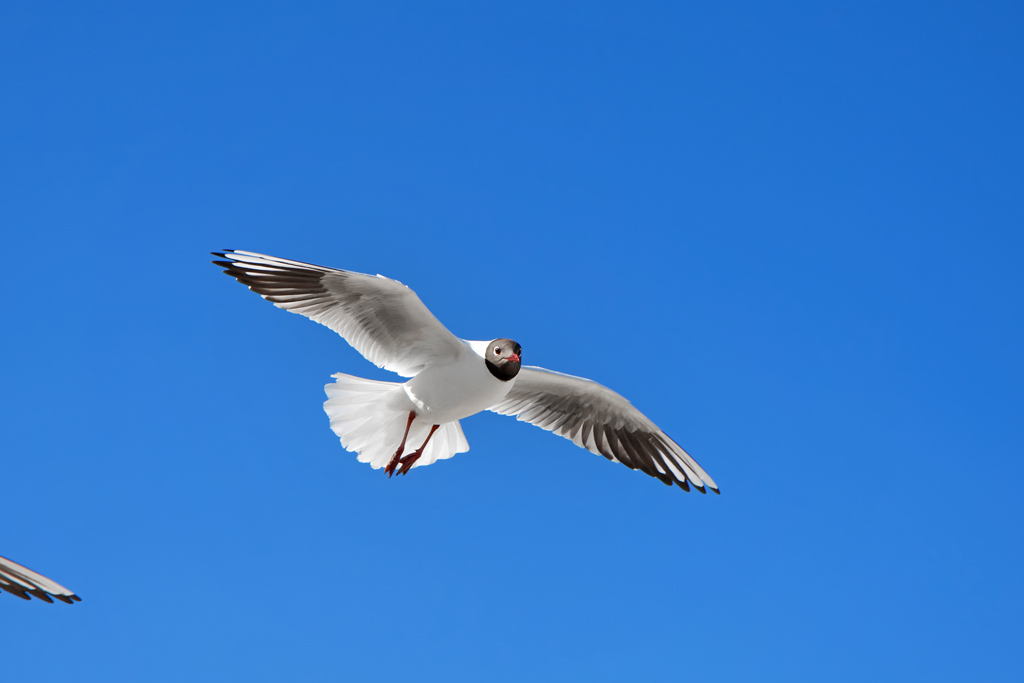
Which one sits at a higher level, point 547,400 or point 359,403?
point 547,400

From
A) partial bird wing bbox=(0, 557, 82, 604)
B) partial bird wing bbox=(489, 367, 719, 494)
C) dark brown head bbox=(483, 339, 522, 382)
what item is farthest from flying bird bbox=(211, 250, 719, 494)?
partial bird wing bbox=(0, 557, 82, 604)

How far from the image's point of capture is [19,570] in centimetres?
402

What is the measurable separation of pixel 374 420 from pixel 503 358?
1027 millimetres

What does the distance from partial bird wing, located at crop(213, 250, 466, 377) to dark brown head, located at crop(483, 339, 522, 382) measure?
0.28m

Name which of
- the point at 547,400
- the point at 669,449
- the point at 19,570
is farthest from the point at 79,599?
the point at 669,449

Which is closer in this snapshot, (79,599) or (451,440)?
(79,599)

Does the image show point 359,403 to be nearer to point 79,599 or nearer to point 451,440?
point 451,440

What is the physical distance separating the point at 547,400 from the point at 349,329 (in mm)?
1736

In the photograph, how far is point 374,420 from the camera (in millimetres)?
6137

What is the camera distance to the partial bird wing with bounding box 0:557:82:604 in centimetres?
398

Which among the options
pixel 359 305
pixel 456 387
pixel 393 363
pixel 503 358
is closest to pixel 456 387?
pixel 456 387

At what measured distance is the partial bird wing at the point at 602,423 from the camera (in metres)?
6.83

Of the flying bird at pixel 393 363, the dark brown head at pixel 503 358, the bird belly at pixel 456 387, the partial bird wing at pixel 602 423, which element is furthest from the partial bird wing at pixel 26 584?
the partial bird wing at pixel 602 423

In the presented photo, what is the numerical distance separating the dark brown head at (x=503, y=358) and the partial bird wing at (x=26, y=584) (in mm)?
2732
